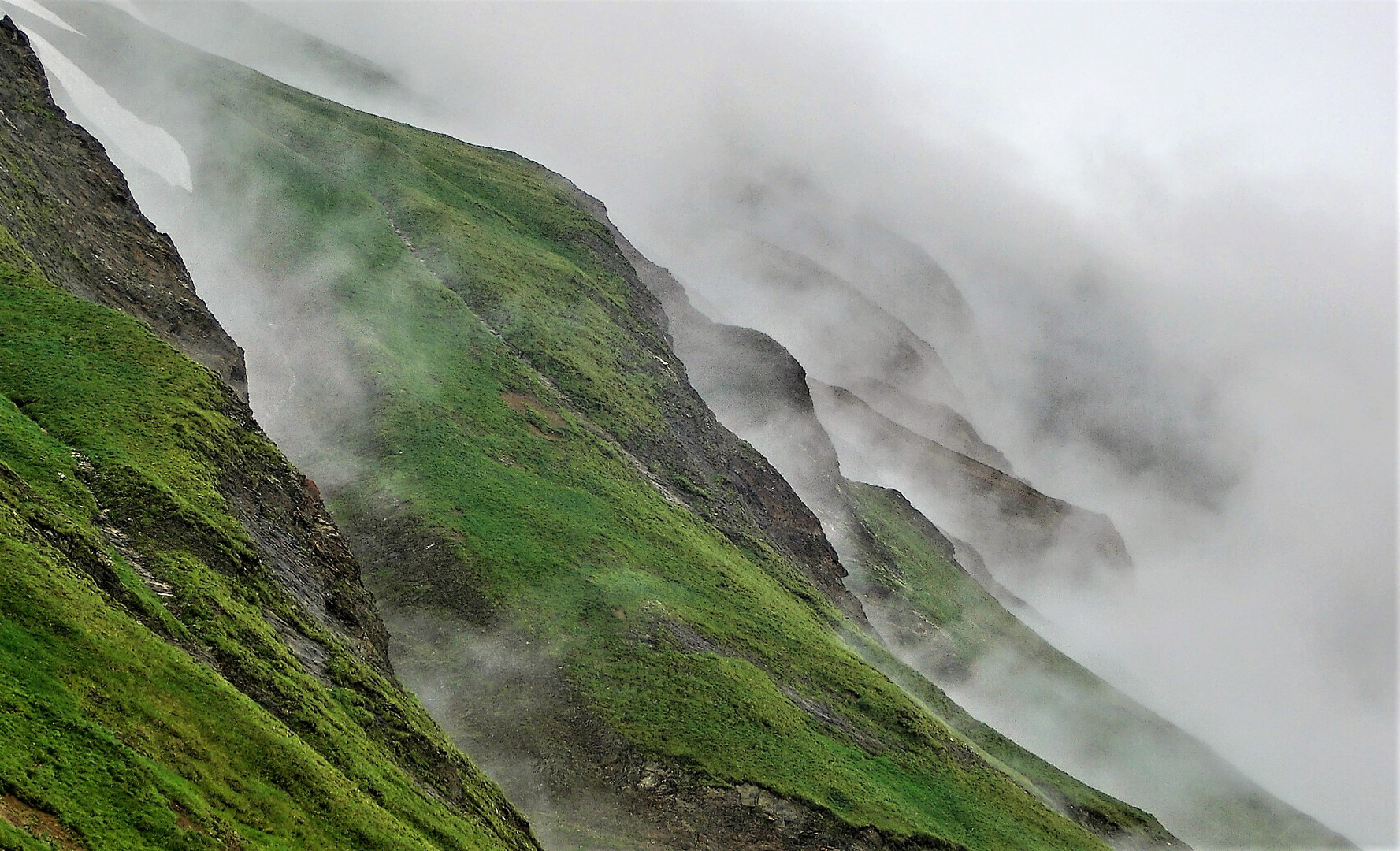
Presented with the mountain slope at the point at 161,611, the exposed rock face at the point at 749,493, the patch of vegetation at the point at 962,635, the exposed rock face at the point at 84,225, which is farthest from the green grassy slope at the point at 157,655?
the patch of vegetation at the point at 962,635

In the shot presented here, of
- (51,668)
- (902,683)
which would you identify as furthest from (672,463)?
(51,668)

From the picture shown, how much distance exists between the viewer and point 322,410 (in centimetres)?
9762

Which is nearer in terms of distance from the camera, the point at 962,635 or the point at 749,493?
the point at 749,493

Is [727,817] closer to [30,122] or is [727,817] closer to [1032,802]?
[1032,802]

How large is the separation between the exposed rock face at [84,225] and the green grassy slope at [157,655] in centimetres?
704

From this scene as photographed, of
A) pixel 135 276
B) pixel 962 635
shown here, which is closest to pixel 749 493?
pixel 962 635

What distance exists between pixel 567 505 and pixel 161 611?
58.1 meters

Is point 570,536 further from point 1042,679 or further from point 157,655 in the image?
point 1042,679

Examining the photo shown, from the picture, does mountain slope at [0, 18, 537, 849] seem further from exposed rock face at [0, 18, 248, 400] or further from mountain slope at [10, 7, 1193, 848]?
mountain slope at [10, 7, 1193, 848]

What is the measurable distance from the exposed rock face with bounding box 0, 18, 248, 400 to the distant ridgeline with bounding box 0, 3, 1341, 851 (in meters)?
0.35

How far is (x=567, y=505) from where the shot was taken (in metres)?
98.0

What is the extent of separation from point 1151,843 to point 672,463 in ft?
193

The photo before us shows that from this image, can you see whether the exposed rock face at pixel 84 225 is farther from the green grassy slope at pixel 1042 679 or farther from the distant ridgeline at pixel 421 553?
the green grassy slope at pixel 1042 679

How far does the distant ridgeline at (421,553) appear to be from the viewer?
3700cm
